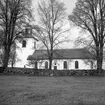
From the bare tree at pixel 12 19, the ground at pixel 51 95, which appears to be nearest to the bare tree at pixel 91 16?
the bare tree at pixel 12 19

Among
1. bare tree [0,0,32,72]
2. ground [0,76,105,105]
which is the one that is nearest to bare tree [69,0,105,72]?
bare tree [0,0,32,72]

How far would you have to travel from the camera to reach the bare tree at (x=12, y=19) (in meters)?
23.2

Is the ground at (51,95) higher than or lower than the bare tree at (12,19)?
lower

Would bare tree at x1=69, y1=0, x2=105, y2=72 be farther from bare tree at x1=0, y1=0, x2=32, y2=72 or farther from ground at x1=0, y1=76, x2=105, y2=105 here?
ground at x1=0, y1=76, x2=105, y2=105

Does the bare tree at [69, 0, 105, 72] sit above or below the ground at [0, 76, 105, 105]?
above

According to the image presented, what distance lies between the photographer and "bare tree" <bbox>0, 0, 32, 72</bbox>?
76.1ft

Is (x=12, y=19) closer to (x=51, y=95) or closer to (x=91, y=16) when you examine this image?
(x=91, y=16)

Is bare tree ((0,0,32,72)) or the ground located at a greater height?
bare tree ((0,0,32,72))

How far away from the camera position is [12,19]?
24.2 m

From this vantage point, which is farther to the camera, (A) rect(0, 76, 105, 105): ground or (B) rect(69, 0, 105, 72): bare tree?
(B) rect(69, 0, 105, 72): bare tree

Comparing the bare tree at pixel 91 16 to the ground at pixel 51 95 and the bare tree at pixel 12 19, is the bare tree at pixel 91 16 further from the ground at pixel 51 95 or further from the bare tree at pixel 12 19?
the ground at pixel 51 95

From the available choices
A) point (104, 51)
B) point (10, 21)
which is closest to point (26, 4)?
point (10, 21)

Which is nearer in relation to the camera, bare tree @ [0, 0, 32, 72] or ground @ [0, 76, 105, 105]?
ground @ [0, 76, 105, 105]

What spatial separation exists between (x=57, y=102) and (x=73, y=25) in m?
22.2
